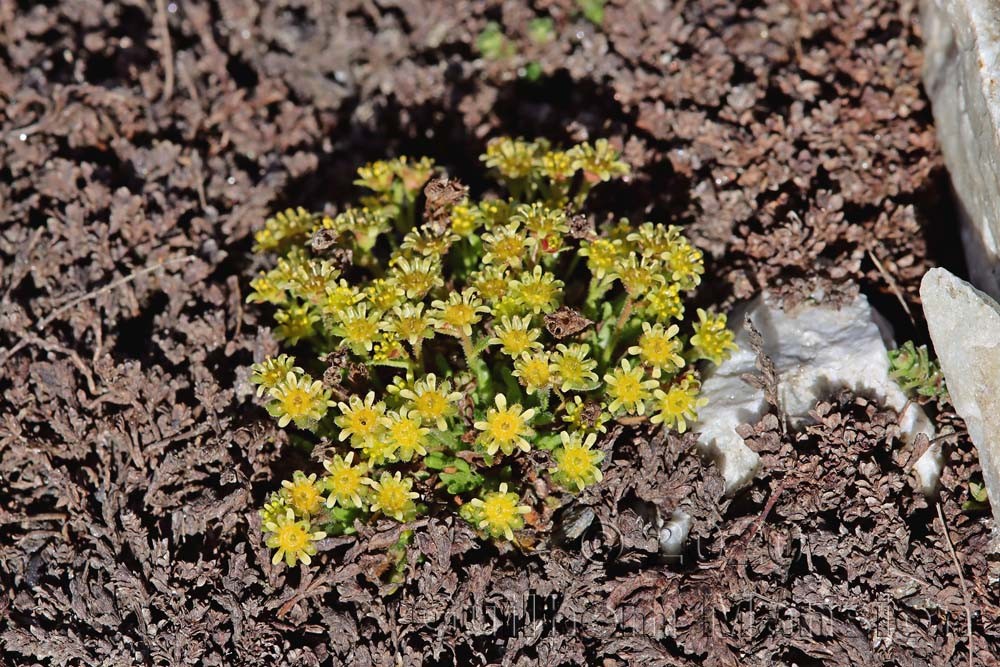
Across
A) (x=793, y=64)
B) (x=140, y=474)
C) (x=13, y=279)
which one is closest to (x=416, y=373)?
(x=140, y=474)

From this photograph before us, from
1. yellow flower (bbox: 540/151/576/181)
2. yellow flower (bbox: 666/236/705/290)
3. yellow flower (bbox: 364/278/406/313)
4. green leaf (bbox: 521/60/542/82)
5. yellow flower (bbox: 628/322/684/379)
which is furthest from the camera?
green leaf (bbox: 521/60/542/82)

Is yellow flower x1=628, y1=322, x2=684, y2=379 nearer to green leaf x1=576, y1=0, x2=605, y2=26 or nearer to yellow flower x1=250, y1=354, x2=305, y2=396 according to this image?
yellow flower x1=250, y1=354, x2=305, y2=396

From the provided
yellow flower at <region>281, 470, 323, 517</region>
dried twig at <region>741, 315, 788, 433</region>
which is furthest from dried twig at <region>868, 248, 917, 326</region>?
yellow flower at <region>281, 470, 323, 517</region>

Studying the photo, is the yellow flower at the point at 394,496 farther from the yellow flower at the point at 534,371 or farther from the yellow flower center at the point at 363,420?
the yellow flower at the point at 534,371

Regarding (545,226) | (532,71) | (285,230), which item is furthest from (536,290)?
(532,71)

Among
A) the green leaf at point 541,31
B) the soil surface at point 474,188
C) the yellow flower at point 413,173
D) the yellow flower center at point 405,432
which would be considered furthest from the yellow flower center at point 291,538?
the green leaf at point 541,31

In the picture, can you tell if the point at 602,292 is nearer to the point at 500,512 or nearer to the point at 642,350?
the point at 642,350
